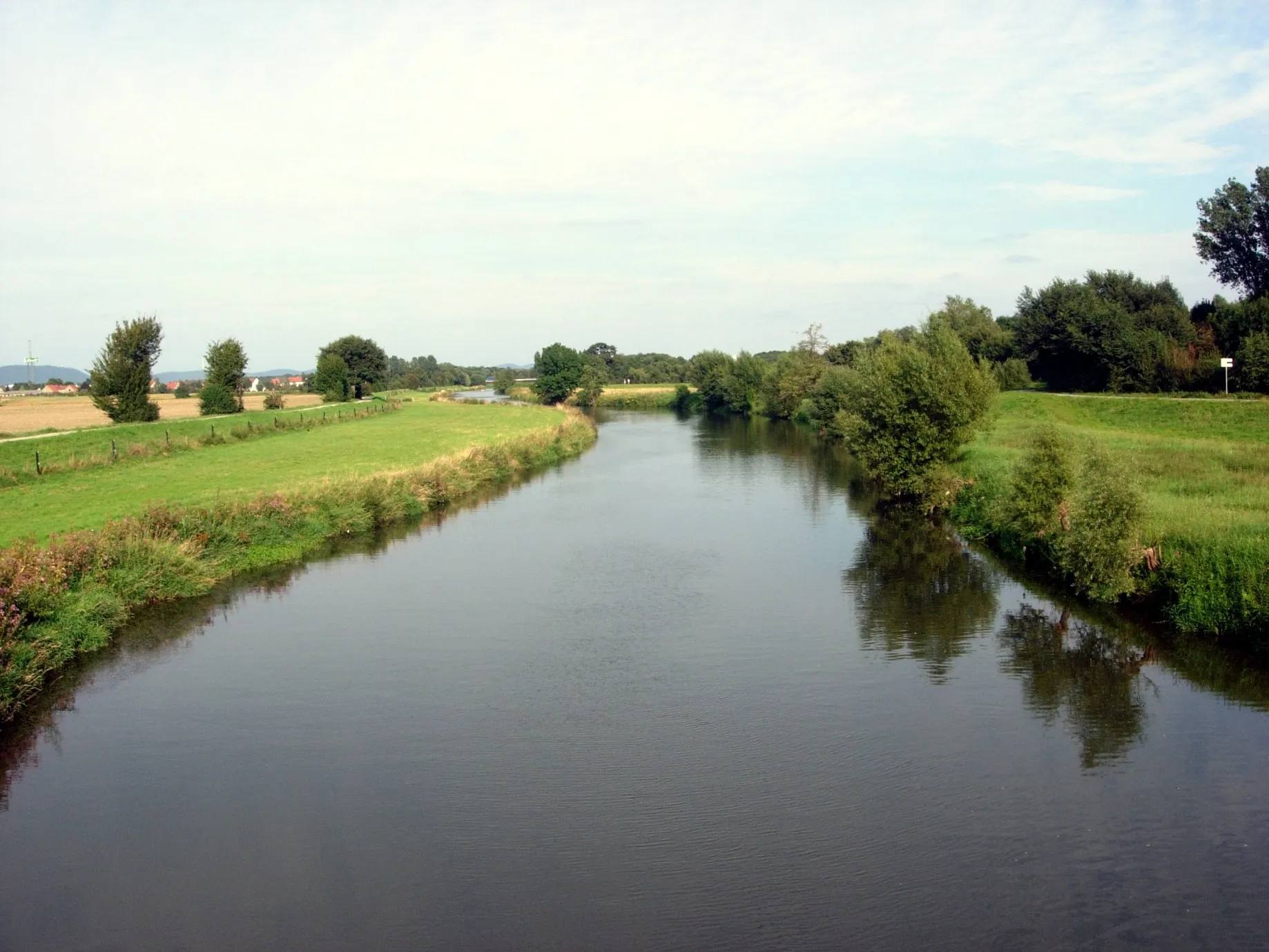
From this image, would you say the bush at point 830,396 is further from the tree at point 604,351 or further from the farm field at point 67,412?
the tree at point 604,351

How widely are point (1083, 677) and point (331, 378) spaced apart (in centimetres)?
7076

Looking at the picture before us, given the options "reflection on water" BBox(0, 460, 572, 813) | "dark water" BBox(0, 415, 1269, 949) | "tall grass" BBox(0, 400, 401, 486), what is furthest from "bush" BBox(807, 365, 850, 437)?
"dark water" BBox(0, 415, 1269, 949)

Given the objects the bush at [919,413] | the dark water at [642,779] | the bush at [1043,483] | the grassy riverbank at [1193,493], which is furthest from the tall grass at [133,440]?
the grassy riverbank at [1193,493]

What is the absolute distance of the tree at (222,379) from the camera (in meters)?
56.0

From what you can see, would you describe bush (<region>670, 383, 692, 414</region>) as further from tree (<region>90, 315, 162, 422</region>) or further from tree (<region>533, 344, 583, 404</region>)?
tree (<region>90, 315, 162, 422</region>)

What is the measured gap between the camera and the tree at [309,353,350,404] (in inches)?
2987

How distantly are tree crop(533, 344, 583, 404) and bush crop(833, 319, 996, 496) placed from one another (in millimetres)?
60177

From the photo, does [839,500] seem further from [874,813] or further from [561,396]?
[561,396]

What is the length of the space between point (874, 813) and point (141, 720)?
9675 mm

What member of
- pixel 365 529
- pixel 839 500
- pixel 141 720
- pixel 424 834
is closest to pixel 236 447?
pixel 365 529

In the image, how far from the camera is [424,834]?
31.0 feet

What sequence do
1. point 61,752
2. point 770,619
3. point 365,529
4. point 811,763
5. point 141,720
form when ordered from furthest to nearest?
point 365,529 < point 770,619 < point 141,720 < point 61,752 < point 811,763

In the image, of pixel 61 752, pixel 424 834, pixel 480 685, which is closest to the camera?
pixel 424 834

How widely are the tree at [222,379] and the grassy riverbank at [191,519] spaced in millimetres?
15289
